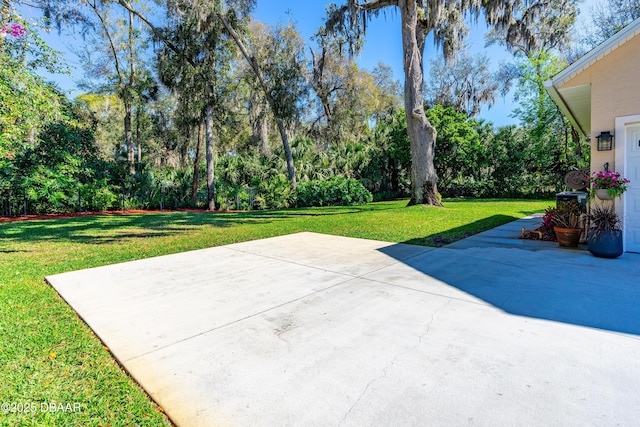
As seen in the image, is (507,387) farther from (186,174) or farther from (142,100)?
(142,100)

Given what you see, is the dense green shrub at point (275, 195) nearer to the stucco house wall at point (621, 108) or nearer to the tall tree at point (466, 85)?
the stucco house wall at point (621, 108)

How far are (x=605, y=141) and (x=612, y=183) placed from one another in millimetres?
736

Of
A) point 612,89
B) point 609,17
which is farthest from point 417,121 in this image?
point 609,17

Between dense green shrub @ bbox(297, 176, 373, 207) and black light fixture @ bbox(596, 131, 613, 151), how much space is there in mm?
12177

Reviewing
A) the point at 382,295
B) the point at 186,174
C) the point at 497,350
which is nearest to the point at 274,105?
the point at 186,174

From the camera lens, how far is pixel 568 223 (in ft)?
19.3

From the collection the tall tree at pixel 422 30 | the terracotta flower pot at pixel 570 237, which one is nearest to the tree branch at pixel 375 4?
the tall tree at pixel 422 30

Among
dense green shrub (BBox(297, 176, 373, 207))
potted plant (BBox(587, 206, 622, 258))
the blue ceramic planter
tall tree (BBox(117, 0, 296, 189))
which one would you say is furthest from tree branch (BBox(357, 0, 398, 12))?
the blue ceramic planter

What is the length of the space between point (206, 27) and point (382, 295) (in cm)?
1594

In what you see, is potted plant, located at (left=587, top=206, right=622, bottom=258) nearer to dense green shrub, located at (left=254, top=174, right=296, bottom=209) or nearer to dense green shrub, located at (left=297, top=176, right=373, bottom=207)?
dense green shrub, located at (left=297, top=176, right=373, bottom=207)

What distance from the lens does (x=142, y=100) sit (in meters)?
19.6

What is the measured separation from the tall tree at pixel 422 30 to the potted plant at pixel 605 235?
7.31m

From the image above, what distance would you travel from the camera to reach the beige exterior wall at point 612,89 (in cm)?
500

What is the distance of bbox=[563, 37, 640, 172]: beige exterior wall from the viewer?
16.4 ft
